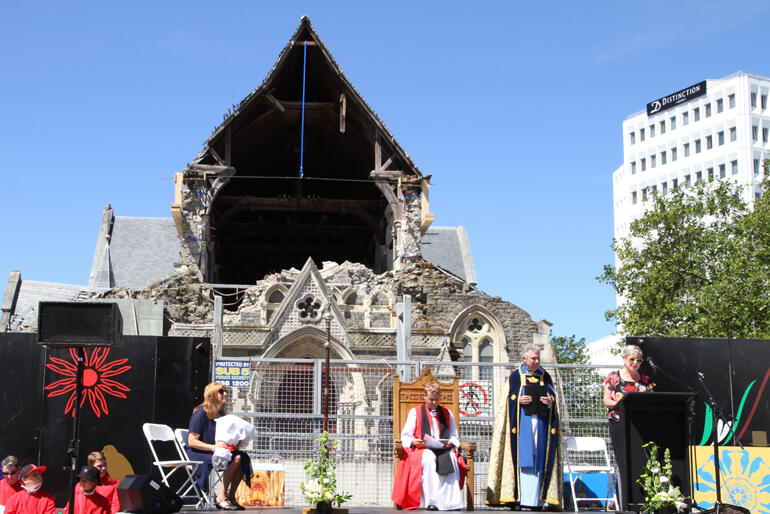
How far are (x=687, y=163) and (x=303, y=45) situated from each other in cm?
6661

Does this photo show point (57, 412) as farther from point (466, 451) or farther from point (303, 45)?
point (303, 45)

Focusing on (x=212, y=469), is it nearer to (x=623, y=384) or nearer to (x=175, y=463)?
(x=175, y=463)

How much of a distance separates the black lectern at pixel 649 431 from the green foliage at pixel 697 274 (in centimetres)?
2105

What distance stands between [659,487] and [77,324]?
499cm

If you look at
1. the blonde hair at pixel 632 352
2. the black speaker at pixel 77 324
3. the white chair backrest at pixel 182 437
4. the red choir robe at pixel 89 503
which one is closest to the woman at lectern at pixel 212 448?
the white chair backrest at pixel 182 437

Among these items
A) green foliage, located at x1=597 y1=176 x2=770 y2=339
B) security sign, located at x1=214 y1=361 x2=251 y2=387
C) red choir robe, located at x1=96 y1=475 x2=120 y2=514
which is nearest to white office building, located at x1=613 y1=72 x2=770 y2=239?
green foliage, located at x1=597 y1=176 x2=770 y2=339

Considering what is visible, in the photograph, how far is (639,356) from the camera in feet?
29.5

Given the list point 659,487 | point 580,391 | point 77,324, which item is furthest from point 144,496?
point 580,391

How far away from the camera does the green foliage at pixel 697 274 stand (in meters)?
28.1

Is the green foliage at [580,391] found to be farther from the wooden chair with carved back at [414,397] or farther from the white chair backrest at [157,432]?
the white chair backrest at [157,432]

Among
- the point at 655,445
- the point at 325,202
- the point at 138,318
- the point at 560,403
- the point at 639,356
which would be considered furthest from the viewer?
the point at 325,202

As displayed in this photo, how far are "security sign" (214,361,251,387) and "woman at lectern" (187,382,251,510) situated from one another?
4.88 feet

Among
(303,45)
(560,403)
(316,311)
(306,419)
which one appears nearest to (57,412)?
(306,419)

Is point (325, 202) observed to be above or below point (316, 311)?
above
